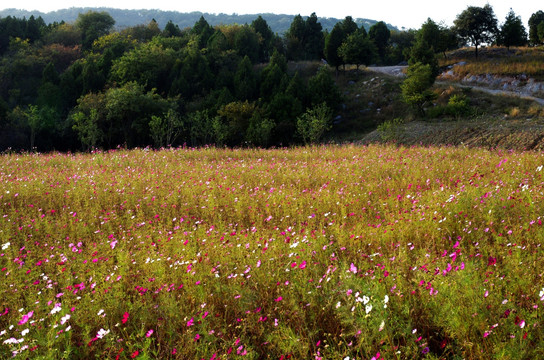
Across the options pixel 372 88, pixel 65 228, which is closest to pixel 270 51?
pixel 372 88

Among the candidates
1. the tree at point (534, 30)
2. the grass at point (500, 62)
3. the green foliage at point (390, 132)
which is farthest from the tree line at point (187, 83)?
the green foliage at point (390, 132)

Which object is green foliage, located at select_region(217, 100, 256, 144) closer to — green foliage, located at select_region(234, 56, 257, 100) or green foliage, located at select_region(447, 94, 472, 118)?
green foliage, located at select_region(234, 56, 257, 100)

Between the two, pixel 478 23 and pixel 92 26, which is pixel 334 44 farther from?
pixel 92 26

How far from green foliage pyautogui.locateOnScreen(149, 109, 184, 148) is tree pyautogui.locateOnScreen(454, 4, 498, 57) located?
31.6 metres

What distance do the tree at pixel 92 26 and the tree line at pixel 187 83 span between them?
0.41 metres

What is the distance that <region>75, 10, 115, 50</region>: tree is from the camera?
55406 mm

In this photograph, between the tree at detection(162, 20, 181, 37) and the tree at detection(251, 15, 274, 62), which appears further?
the tree at detection(162, 20, 181, 37)

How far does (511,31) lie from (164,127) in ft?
125

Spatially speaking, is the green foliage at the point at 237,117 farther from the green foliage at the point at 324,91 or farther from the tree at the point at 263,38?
the tree at the point at 263,38

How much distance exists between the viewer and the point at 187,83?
128 feet

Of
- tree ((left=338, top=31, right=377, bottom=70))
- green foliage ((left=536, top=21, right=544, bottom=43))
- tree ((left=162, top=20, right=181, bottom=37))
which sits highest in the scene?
tree ((left=162, top=20, right=181, bottom=37))

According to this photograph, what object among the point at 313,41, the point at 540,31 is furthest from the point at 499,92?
the point at 313,41

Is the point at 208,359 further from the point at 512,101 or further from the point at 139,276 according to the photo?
the point at 512,101

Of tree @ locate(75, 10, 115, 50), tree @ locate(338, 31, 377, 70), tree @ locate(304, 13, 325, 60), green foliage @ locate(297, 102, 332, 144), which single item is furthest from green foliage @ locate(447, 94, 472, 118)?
tree @ locate(75, 10, 115, 50)
